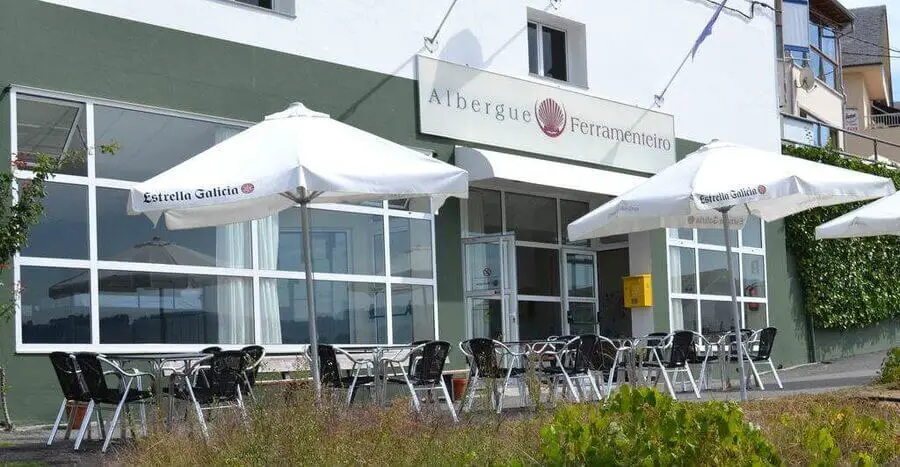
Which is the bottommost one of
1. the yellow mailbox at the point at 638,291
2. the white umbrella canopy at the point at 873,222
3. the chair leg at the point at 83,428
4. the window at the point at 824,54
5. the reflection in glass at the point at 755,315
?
the chair leg at the point at 83,428

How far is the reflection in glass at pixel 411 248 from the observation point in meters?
13.9

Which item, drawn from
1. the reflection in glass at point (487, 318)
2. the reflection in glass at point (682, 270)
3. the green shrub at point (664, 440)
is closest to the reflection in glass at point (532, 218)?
the reflection in glass at point (487, 318)

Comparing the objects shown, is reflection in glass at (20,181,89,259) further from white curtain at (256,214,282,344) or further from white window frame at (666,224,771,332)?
white window frame at (666,224,771,332)

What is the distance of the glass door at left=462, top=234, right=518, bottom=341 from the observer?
15.2 metres

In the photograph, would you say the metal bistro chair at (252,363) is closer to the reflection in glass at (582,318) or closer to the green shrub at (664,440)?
the green shrub at (664,440)

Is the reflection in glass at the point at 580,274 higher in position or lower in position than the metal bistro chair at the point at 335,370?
higher

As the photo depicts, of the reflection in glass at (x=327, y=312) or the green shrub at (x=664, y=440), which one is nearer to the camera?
the green shrub at (x=664, y=440)

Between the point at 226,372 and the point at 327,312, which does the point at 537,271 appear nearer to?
the point at 327,312

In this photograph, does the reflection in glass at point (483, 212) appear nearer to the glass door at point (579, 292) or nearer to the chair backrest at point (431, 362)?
the glass door at point (579, 292)

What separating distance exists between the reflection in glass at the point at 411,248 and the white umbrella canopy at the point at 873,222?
4.80 metres

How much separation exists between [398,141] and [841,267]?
35.0 feet

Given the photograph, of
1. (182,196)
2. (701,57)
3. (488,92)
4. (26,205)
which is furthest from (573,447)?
(701,57)

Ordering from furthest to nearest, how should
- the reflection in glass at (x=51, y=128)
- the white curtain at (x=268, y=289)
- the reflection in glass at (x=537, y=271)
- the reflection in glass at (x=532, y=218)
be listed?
the reflection in glass at (x=537, y=271) < the reflection in glass at (x=532, y=218) < the white curtain at (x=268, y=289) < the reflection in glass at (x=51, y=128)

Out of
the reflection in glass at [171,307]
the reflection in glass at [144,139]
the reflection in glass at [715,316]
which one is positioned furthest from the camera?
the reflection in glass at [715,316]
